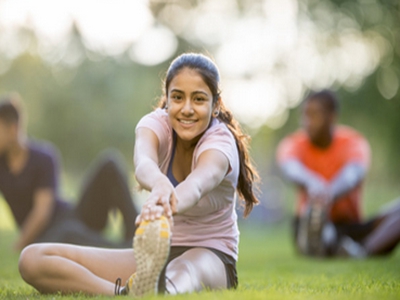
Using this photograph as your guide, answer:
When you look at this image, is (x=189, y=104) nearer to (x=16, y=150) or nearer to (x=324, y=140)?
(x=16, y=150)

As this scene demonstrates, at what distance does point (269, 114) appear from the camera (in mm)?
29172

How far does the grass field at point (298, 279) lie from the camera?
337 cm

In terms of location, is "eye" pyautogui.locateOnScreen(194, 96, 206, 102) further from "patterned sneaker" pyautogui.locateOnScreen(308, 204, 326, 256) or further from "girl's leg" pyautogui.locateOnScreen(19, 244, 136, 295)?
"patterned sneaker" pyautogui.locateOnScreen(308, 204, 326, 256)

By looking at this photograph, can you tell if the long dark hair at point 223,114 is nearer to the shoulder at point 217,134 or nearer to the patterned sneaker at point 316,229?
the shoulder at point 217,134

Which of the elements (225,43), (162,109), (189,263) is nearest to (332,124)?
(162,109)

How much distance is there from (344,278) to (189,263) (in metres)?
1.88

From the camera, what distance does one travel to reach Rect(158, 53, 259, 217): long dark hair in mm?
3773

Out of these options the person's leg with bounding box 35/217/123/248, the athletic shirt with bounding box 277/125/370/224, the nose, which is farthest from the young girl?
the athletic shirt with bounding box 277/125/370/224

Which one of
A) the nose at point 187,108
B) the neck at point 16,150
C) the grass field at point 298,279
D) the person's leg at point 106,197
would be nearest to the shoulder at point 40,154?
the neck at point 16,150

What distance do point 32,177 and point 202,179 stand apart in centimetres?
490

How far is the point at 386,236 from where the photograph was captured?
7379mm

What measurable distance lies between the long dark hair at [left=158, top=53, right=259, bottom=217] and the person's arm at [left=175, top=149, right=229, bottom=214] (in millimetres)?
455

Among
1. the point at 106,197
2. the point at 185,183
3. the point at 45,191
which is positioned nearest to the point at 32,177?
the point at 45,191

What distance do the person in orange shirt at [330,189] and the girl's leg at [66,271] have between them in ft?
13.2
